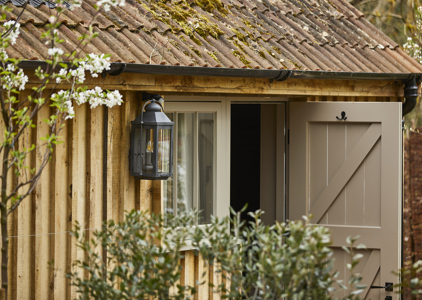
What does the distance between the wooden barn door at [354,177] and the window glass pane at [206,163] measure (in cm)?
94

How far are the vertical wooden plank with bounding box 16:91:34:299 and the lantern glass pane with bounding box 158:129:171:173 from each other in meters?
1.03

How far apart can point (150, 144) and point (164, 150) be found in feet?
0.41

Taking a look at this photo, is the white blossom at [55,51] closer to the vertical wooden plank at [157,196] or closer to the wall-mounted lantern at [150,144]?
the wall-mounted lantern at [150,144]

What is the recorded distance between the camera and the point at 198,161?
23.8 feet

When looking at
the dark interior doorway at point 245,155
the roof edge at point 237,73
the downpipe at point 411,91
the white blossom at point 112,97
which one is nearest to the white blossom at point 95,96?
the white blossom at point 112,97

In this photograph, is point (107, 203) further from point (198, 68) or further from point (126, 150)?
point (198, 68)

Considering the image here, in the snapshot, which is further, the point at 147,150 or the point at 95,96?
the point at 147,150

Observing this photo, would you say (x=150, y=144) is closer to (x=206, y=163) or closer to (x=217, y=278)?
(x=206, y=163)

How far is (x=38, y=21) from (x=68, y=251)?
5.55ft

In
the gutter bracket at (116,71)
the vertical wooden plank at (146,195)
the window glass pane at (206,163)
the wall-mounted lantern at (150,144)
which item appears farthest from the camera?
the window glass pane at (206,163)

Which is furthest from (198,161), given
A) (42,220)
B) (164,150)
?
(42,220)

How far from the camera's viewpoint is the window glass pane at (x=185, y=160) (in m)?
7.11

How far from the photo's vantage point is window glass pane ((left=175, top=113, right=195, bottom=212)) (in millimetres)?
7113

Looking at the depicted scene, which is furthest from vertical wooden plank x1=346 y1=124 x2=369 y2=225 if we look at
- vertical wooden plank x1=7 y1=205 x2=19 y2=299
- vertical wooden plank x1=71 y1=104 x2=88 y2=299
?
vertical wooden plank x1=7 y1=205 x2=19 y2=299
